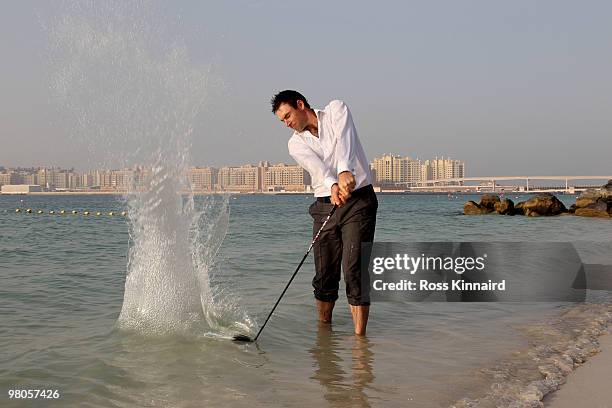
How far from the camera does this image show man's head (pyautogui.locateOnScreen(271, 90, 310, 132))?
4.99 meters

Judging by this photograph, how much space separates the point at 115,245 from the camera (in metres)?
17.2

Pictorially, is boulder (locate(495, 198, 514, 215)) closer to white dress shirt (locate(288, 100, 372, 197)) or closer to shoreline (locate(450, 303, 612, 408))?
shoreline (locate(450, 303, 612, 408))

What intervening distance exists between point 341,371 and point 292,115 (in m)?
2.02

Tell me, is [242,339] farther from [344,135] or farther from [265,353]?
[344,135]

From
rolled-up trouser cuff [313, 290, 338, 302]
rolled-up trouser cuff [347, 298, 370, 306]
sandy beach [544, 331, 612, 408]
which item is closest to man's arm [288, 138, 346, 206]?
rolled-up trouser cuff [347, 298, 370, 306]

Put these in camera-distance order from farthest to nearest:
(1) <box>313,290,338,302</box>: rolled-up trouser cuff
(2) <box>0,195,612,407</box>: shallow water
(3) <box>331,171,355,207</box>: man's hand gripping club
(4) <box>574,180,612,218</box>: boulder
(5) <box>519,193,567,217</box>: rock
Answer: (5) <box>519,193,567,217</box>: rock → (4) <box>574,180,612,218</box>: boulder → (1) <box>313,290,338,302</box>: rolled-up trouser cuff → (3) <box>331,171,355,207</box>: man's hand gripping club → (2) <box>0,195,612,407</box>: shallow water

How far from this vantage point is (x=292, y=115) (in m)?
5.01

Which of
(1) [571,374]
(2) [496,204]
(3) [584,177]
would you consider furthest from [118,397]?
(3) [584,177]

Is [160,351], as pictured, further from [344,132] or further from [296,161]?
[344,132]

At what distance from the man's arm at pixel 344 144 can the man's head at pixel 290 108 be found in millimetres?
252

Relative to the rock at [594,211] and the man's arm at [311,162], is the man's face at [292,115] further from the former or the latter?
the rock at [594,211]

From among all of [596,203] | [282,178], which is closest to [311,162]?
[596,203]

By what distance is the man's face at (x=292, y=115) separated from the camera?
500 centimetres

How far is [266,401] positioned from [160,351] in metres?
1.54
